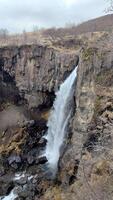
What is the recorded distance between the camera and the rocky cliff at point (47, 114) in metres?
22.7

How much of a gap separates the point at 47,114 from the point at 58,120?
5147 millimetres

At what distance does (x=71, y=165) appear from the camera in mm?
29969

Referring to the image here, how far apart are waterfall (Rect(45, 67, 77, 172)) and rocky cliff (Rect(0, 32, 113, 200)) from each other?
2.89 feet

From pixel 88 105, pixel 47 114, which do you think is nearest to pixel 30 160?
pixel 47 114

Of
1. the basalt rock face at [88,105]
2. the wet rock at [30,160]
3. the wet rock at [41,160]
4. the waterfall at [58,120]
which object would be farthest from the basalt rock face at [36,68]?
the basalt rock face at [88,105]

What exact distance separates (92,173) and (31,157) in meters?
14.9

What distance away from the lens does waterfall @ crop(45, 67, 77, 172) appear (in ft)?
118

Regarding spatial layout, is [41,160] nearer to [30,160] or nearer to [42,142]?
[30,160]

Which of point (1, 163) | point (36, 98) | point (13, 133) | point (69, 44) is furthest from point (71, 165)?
point (69, 44)

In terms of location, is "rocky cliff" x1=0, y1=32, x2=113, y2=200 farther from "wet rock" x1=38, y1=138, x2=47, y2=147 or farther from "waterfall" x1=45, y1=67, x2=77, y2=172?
"waterfall" x1=45, y1=67, x2=77, y2=172

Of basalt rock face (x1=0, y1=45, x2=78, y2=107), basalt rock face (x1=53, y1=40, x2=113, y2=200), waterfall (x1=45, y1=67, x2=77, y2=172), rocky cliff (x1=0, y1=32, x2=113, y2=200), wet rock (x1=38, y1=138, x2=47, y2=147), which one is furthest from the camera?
basalt rock face (x1=0, y1=45, x2=78, y2=107)

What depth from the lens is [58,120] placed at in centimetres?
3881

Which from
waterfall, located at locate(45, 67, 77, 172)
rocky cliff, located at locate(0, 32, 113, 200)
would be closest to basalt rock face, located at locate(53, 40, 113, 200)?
rocky cliff, located at locate(0, 32, 113, 200)

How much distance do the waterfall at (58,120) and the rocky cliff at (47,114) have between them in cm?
88
